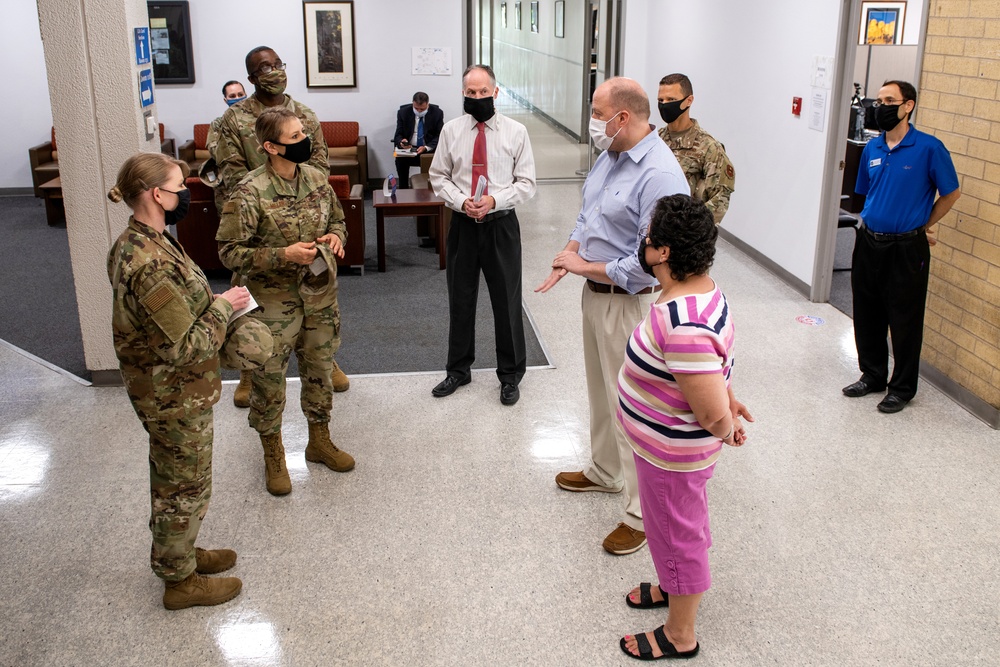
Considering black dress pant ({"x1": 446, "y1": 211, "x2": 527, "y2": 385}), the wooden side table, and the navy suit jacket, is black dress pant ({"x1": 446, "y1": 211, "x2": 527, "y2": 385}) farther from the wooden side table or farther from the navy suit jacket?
the wooden side table

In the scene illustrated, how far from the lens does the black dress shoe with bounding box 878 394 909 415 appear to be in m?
4.47

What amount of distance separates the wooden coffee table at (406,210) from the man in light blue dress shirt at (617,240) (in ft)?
12.2

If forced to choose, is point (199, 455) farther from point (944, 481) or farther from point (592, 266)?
point (944, 481)

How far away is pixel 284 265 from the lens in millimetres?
3404

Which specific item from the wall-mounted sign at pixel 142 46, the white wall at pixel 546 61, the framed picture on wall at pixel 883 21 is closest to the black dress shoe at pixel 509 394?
the wall-mounted sign at pixel 142 46

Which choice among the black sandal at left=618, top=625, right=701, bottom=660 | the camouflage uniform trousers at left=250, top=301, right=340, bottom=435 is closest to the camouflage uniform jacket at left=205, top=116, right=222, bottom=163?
the camouflage uniform trousers at left=250, top=301, right=340, bottom=435

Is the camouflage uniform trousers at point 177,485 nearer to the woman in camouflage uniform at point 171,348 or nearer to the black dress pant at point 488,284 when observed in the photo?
the woman in camouflage uniform at point 171,348

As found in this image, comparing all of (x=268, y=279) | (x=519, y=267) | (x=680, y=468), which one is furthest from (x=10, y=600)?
(x=519, y=267)

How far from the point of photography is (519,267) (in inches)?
181

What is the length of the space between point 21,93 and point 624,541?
9276mm

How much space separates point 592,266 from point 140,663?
1969 mm

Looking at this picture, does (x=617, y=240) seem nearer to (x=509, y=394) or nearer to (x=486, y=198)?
(x=486, y=198)

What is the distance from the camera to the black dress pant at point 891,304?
4.37 meters

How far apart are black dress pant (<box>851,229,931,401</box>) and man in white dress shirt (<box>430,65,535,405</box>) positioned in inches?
69.5
